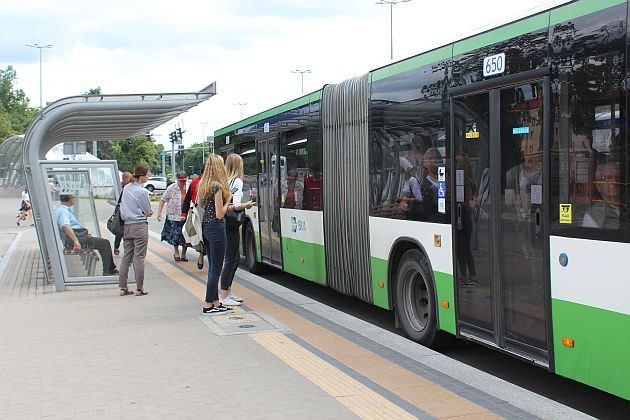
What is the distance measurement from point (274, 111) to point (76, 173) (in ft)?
11.0

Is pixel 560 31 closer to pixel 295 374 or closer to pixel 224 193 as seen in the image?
pixel 295 374

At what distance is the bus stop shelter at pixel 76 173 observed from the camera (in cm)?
1103

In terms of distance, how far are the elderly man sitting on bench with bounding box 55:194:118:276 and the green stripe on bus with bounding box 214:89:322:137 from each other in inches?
136

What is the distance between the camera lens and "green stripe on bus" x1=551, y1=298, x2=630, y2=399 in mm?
4578

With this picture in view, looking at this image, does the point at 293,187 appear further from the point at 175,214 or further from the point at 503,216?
the point at 503,216

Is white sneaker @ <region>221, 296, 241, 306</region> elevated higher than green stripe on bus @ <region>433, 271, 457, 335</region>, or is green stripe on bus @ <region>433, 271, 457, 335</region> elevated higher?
green stripe on bus @ <region>433, 271, 457, 335</region>


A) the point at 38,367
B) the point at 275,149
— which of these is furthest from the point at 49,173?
the point at 38,367

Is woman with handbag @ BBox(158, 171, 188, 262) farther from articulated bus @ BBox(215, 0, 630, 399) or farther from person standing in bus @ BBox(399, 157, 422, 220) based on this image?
person standing in bus @ BBox(399, 157, 422, 220)

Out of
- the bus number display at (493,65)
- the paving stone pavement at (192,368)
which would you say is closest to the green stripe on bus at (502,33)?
the bus number display at (493,65)

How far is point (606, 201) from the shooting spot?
185 inches

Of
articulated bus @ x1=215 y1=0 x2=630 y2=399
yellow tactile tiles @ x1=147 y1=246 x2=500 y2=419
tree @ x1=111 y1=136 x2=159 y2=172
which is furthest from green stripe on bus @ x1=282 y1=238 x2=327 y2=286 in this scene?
tree @ x1=111 y1=136 x2=159 y2=172

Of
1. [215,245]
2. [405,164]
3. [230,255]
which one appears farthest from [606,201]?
[230,255]

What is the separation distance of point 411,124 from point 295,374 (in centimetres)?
282

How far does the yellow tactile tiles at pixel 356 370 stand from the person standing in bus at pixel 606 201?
4.85 feet
